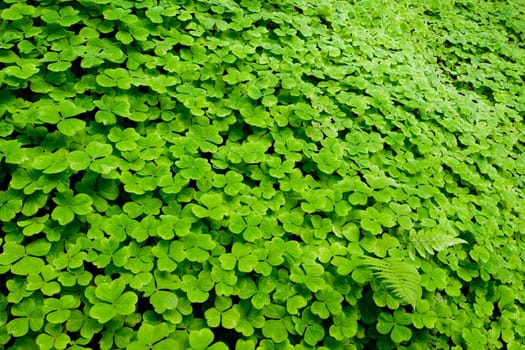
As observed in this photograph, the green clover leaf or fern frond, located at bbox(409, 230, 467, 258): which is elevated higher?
fern frond, located at bbox(409, 230, 467, 258)

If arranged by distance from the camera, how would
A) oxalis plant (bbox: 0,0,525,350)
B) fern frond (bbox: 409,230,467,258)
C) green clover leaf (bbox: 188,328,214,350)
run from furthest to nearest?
fern frond (bbox: 409,230,467,258) → oxalis plant (bbox: 0,0,525,350) → green clover leaf (bbox: 188,328,214,350)

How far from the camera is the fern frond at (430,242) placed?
229 centimetres

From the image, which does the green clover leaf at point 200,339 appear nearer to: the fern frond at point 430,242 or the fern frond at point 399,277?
the fern frond at point 399,277

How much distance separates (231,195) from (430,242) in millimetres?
1295

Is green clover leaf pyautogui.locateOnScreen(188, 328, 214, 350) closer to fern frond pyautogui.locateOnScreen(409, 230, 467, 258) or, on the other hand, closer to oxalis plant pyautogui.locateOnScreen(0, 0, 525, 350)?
oxalis plant pyautogui.locateOnScreen(0, 0, 525, 350)

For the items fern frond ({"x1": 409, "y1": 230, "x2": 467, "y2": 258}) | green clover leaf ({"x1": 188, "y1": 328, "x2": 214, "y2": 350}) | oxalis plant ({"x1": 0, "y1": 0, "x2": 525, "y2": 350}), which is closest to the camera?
green clover leaf ({"x1": 188, "y1": 328, "x2": 214, "y2": 350})

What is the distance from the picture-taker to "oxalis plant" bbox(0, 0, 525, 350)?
1846mm

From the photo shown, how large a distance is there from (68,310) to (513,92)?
550 centimetres

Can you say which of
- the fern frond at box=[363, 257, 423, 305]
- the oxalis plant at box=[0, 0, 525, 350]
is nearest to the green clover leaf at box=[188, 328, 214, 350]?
the oxalis plant at box=[0, 0, 525, 350]

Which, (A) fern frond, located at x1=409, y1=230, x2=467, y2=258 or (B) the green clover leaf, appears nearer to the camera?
(B) the green clover leaf

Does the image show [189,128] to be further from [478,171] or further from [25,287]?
[478,171]

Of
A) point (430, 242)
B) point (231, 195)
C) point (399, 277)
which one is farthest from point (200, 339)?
point (430, 242)

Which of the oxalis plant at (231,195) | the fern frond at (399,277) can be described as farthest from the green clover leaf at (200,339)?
the fern frond at (399,277)

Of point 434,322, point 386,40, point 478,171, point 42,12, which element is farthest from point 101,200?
point 386,40
